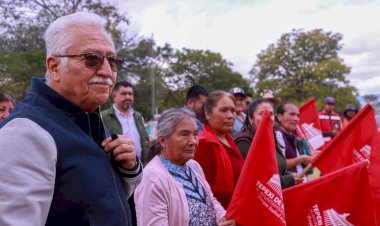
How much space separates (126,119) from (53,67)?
4.48 m

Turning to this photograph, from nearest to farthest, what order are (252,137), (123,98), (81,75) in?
(81,75), (252,137), (123,98)

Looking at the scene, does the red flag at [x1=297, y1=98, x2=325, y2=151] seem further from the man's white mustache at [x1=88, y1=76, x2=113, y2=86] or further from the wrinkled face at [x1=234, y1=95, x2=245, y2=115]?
the man's white mustache at [x1=88, y1=76, x2=113, y2=86]

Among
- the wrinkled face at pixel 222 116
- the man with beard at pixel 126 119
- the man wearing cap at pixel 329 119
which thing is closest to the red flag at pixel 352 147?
the wrinkled face at pixel 222 116

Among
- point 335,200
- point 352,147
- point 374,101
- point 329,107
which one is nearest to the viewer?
point 335,200

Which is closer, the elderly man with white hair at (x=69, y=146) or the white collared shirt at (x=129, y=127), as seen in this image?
the elderly man with white hair at (x=69, y=146)

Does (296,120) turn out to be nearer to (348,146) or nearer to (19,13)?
(348,146)

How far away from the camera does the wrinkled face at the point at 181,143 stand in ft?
10.2

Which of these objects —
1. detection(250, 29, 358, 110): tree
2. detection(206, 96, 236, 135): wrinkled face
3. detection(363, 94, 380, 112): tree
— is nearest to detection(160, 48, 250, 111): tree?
detection(250, 29, 358, 110): tree

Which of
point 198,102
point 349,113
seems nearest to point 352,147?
point 198,102

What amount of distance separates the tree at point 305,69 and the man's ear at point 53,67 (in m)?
40.7

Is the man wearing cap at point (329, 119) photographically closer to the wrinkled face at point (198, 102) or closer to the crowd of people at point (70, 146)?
the wrinkled face at point (198, 102)

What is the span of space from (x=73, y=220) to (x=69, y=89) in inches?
18.9

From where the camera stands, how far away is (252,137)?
417cm

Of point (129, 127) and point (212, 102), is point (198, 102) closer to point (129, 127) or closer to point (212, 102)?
point (129, 127)
